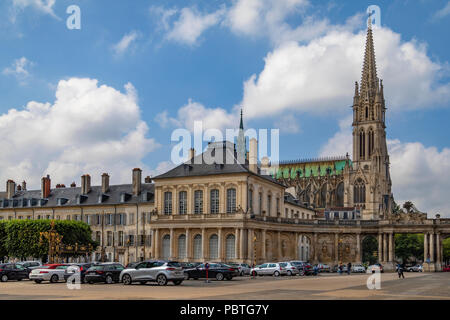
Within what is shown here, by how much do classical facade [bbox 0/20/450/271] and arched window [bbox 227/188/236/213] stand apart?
0.12 meters

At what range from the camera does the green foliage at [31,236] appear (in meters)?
71.0

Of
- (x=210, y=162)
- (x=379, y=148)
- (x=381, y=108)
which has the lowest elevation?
(x=210, y=162)

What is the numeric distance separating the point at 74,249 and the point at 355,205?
76.3 m

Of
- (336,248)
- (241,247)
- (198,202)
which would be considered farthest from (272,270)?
(336,248)

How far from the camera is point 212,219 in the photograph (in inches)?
2589

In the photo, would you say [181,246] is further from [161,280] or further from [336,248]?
[161,280]

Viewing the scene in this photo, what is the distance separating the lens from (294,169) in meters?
153

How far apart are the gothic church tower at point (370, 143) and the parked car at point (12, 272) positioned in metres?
99.1

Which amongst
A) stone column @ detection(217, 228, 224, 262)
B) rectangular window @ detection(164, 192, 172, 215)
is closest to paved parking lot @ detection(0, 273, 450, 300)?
stone column @ detection(217, 228, 224, 262)

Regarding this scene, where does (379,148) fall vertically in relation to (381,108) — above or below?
below

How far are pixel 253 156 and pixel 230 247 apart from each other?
11440 millimetres

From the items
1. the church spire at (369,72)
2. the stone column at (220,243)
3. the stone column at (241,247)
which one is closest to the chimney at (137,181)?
the stone column at (220,243)
